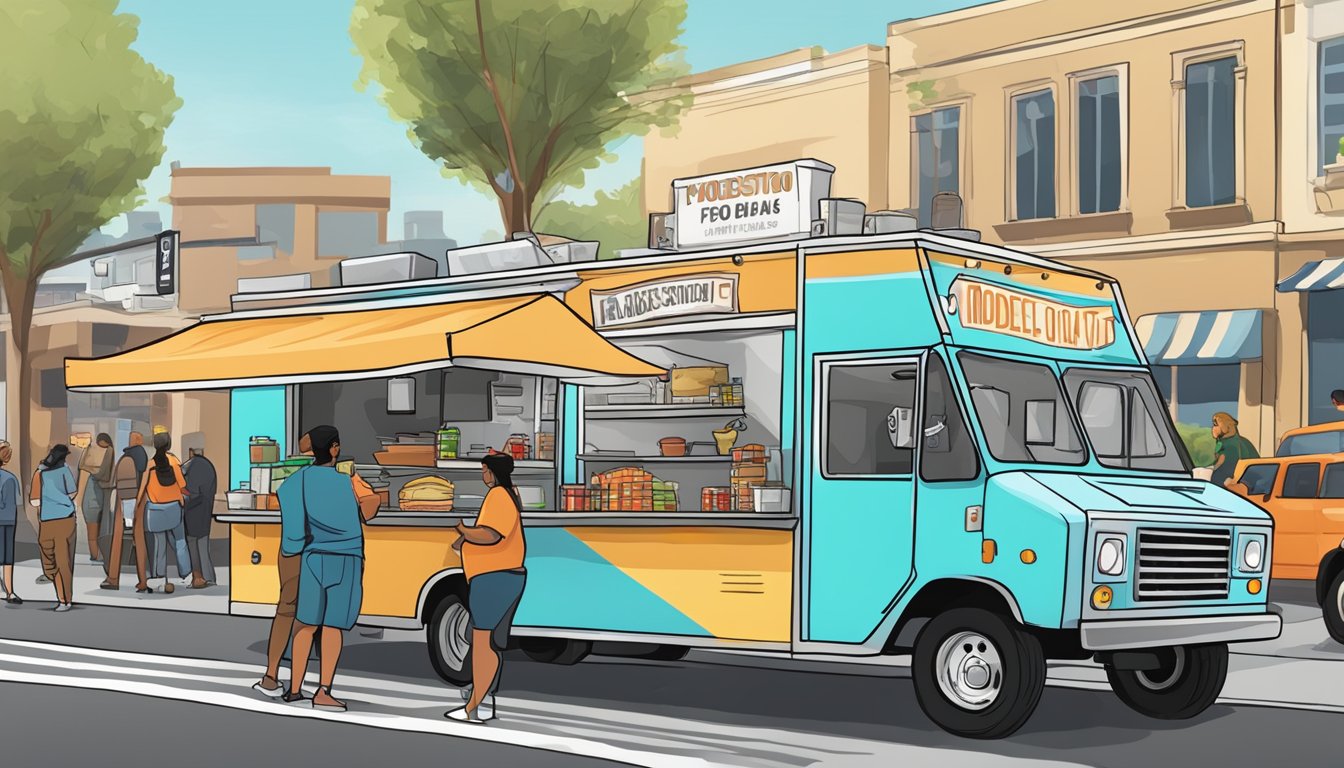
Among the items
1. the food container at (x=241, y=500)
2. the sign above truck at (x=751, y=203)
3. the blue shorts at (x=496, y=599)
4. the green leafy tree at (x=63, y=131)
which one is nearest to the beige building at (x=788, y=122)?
the green leafy tree at (x=63, y=131)

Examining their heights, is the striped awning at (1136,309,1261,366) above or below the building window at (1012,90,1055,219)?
below

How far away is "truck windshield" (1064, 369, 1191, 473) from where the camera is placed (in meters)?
11.8

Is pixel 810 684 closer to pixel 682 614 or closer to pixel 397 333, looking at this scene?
pixel 682 614

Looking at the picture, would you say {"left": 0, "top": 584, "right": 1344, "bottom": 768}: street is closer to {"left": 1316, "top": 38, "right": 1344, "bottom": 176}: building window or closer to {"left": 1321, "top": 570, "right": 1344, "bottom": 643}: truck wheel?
{"left": 1321, "top": 570, "right": 1344, "bottom": 643}: truck wheel

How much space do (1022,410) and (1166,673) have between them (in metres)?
1.98

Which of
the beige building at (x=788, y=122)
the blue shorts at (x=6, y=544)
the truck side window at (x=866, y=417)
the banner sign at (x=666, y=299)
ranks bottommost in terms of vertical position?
the blue shorts at (x=6, y=544)

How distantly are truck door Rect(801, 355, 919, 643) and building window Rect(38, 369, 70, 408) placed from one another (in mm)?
47531

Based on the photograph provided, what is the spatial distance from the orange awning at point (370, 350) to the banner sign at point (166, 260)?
23.4 meters

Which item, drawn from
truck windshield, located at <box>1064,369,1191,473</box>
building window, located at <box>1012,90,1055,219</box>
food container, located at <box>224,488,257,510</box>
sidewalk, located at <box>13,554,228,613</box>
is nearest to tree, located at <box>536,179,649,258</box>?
building window, located at <box>1012,90,1055,219</box>

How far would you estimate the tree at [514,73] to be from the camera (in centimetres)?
3045

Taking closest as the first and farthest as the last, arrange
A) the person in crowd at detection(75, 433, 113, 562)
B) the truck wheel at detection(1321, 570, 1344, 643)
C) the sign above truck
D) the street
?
the street, the sign above truck, the truck wheel at detection(1321, 570, 1344, 643), the person in crowd at detection(75, 433, 113, 562)

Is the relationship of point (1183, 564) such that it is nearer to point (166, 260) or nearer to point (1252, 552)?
point (1252, 552)

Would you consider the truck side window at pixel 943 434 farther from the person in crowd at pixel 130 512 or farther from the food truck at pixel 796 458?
the person in crowd at pixel 130 512

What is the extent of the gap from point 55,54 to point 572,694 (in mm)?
28447
